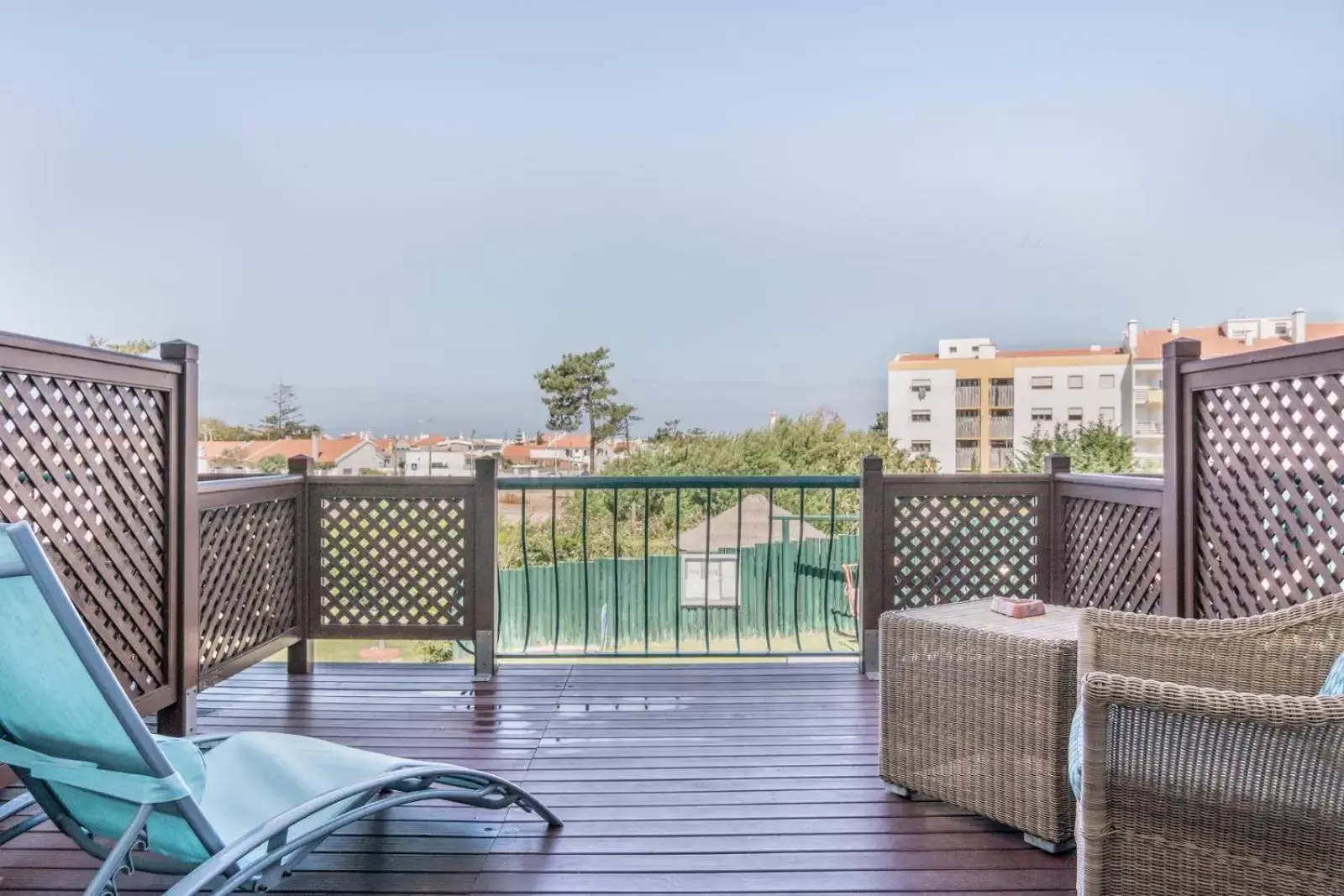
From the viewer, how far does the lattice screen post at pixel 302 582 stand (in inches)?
160

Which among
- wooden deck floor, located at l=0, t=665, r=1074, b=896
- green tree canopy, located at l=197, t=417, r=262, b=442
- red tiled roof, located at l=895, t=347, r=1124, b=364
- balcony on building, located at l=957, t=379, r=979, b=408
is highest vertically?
red tiled roof, located at l=895, t=347, r=1124, b=364

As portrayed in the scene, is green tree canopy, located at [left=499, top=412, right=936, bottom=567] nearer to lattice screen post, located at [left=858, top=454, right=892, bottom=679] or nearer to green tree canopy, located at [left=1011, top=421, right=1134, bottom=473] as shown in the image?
green tree canopy, located at [left=1011, top=421, right=1134, bottom=473]

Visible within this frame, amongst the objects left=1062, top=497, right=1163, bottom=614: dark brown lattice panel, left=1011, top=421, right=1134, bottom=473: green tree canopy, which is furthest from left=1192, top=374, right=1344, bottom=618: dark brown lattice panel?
left=1011, top=421, right=1134, bottom=473: green tree canopy

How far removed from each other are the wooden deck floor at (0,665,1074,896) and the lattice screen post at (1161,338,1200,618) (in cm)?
127

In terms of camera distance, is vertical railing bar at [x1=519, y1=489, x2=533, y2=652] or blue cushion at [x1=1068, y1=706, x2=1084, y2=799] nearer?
blue cushion at [x1=1068, y1=706, x2=1084, y2=799]

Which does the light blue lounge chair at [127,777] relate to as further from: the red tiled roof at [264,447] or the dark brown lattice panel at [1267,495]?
the red tiled roof at [264,447]

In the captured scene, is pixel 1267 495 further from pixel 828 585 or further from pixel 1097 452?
pixel 1097 452

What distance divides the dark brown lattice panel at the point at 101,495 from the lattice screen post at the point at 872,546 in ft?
10.3

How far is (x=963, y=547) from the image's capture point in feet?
13.7

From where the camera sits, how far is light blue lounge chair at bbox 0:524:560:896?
5.03ft

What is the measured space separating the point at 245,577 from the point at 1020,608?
3284mm

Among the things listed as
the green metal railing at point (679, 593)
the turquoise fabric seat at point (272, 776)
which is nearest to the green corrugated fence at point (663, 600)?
the green metal railing at point (679, 593)

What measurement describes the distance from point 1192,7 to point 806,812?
13.8m

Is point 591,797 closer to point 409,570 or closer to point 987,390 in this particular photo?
point 409,570
